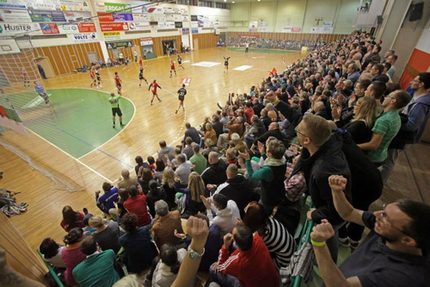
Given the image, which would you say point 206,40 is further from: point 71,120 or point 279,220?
point 279,220

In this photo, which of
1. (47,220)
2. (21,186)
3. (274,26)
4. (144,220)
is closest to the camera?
(144,220)

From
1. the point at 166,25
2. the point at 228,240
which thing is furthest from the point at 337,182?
the point at 166,25

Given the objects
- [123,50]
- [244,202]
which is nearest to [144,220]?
[244,202]

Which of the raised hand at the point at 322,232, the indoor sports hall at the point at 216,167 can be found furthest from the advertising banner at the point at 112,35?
the raised hand at the point at 322,232

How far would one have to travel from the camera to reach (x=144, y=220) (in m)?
3.81

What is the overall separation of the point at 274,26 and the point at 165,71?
25.9m

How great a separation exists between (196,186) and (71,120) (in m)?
10.9

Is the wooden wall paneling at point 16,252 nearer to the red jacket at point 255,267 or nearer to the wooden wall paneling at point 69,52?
the red jacket at point 255,267

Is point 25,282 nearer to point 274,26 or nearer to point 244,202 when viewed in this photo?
point 244,202

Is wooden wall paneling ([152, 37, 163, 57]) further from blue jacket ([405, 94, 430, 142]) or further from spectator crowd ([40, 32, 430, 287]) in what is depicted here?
blue jacket ([405, 94, 430, 142])

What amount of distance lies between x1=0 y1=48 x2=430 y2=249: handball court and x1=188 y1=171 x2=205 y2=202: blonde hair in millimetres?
3054

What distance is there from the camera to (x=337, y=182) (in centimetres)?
166

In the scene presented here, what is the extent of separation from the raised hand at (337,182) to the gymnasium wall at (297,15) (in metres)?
40.1

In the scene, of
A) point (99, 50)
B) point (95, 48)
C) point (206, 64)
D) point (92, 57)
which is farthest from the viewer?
point (206, 64)
